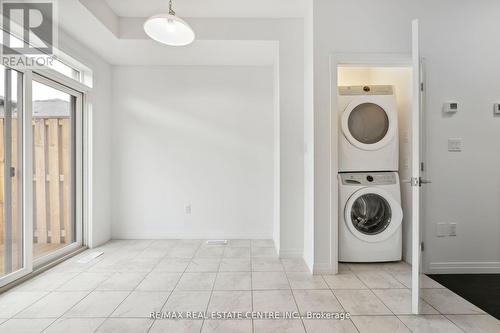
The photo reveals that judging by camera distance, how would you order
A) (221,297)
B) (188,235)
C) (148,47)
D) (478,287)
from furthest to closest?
1. (188,235)
2. (148,47)
3. (478,287)
4. (221,297)

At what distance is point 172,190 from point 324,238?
7.58 ft

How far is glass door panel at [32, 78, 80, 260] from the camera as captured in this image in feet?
9.12

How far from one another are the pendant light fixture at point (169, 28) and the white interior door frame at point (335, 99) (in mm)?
1417

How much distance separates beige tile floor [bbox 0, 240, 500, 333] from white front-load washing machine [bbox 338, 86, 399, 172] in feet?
3.68

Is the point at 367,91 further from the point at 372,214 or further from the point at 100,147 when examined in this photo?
the point at 100,147

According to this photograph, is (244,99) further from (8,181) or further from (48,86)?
(8,181)

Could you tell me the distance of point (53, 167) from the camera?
3000mm

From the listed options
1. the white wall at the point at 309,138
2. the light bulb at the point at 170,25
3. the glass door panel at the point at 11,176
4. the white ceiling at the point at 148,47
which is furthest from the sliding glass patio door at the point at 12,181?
the white wall at the point at 309,138

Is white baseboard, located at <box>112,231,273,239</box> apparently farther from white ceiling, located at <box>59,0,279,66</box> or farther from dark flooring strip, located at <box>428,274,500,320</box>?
white ceiling, located at <box>59,0,279,66</box>

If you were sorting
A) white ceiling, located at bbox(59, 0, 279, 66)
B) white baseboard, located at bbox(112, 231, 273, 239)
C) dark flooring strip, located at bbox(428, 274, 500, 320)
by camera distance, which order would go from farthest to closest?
white baseboard, located at bbox(112, 231, 273, 239)
white ceiling, located at bbox(59, 0, 279, 66)
dark flooring strip, located at bbox(428, 274, 500, 320)

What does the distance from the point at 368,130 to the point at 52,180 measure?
3709mm

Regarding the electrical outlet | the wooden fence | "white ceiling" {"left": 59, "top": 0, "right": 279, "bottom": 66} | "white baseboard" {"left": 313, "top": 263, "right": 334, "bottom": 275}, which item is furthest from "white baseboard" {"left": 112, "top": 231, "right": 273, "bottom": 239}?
"white ceiling" {"left": 59, "top": 0, "right": 279, "bottom": 66}

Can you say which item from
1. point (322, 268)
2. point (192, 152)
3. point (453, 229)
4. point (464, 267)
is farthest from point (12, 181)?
point (464, 267)

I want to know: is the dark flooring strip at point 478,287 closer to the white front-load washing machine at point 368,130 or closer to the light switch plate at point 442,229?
the light switch plate at point 442,229
